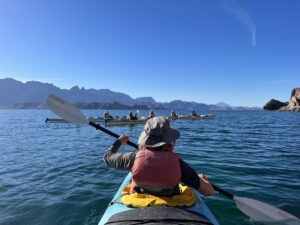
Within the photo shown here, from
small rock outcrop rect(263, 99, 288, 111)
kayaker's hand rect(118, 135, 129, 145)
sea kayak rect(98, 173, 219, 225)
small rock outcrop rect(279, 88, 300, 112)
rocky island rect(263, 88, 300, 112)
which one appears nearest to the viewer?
sea kayak rect(98, 173, 219, 225)

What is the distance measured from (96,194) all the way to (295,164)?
970 centimetres

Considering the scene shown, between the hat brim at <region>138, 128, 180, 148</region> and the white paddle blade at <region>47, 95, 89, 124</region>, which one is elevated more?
the white paddle blade at <region>47, 95, 89, 124</region>

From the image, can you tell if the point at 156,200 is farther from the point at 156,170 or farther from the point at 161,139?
the point at 161,139

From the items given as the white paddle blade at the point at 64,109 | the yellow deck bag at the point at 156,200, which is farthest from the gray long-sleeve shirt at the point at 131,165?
the white paddle blade at the point at 64,109

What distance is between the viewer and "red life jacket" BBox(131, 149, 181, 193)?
4074 mm

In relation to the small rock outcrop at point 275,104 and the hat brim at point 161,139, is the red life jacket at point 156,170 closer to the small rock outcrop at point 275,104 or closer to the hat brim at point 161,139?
the hat brim at point 161,139

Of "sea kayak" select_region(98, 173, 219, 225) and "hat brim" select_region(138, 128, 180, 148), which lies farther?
"hat brim" select_region(138, 128, 180, 148)

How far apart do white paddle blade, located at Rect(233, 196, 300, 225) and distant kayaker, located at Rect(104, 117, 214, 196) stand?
2.52 m

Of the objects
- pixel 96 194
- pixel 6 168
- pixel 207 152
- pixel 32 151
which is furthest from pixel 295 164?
pixel 32 151

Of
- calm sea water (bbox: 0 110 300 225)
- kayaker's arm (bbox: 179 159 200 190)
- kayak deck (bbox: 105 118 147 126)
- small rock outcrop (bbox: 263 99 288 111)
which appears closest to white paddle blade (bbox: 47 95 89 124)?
calm sea water (bbox: 0 110 300 225)

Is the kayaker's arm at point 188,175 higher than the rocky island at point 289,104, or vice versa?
the rocky island at point 289,104

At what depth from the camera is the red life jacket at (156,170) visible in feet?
13.4

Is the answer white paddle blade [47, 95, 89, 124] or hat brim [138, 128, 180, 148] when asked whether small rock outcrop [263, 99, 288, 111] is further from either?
hat brim [138, 128, 180, 148]

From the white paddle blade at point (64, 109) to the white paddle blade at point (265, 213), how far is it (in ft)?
15.8
